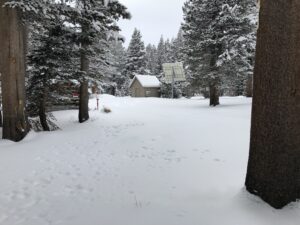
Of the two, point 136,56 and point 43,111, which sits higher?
point 136,56

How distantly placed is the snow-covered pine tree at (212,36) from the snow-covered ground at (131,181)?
365 inches

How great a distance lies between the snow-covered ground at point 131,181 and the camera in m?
3.84

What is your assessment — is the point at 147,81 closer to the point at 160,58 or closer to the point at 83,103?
the point at 160,58

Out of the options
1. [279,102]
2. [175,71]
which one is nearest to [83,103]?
[279,102]

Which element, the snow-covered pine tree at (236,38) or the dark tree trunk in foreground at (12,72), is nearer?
the dark tree trunk in foreground at (12,72)

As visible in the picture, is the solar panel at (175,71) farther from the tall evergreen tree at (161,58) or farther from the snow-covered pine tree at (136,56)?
the tall evergreen tree at (161,58)

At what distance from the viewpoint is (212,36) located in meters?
18.4

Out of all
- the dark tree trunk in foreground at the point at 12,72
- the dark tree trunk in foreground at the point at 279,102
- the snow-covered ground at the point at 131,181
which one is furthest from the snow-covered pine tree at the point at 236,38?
the dark tree trunk in foreground at the point at 279,102

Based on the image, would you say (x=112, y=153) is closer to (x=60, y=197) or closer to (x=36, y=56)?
(x=60, y=197)

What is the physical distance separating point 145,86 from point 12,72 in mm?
35584

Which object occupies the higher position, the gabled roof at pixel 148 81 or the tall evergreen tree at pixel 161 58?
the tall evergreen tree at pixel 161 58

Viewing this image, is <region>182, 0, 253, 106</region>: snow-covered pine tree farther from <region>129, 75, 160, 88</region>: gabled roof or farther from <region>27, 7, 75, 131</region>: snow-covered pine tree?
<region>129, 75, 160, 88</region>: gabled roof

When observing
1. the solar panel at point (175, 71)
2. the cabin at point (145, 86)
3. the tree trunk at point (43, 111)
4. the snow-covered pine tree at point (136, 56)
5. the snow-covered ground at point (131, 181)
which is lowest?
the snow-covered ground at point (131, 181)

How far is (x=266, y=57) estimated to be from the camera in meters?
3.96
